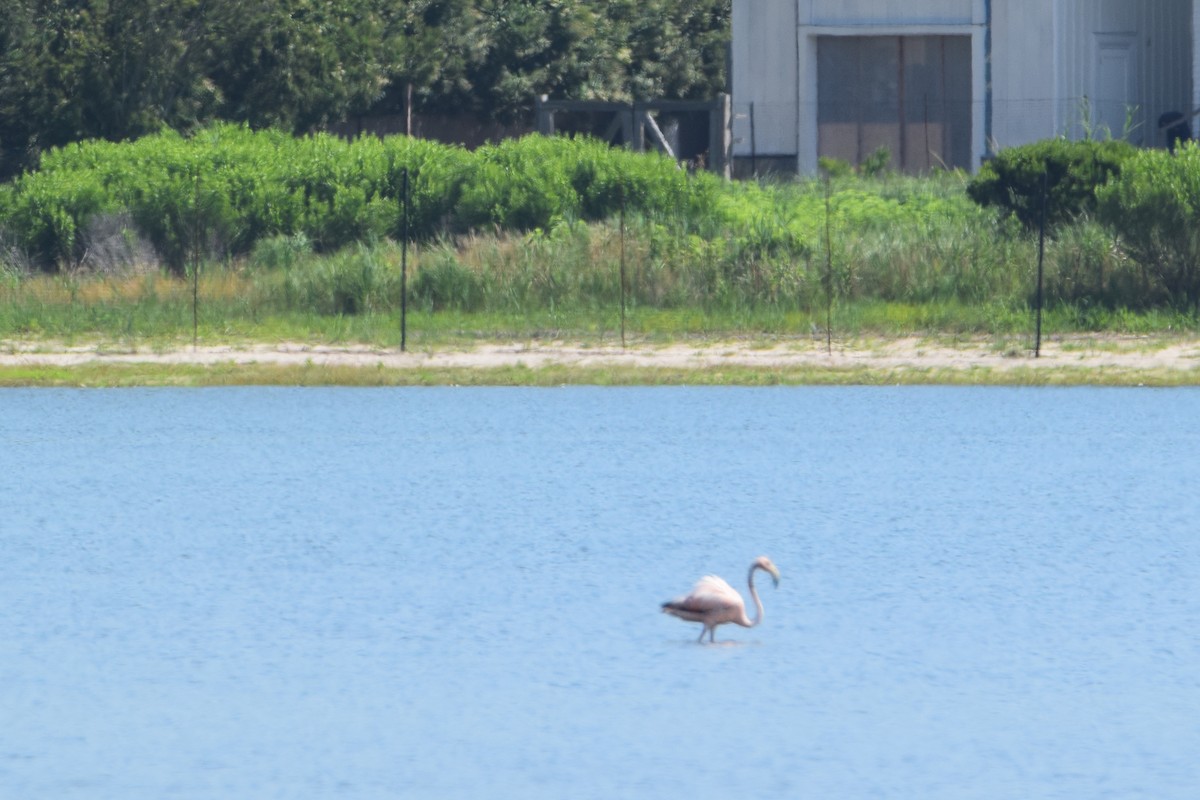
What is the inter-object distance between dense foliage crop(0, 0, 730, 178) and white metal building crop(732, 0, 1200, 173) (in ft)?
24.4

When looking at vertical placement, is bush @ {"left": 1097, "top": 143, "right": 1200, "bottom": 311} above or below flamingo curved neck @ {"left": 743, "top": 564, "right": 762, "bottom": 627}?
above

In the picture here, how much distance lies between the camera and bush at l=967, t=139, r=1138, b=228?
2808 centimetres

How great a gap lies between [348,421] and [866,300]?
29.4 feet

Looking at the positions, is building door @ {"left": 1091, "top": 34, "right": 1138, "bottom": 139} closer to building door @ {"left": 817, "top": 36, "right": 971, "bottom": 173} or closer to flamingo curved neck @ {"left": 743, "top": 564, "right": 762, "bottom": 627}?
building door @ {"left": 817, "top": 36, "right": 971, "bottom": 173}

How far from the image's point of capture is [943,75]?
37406mm

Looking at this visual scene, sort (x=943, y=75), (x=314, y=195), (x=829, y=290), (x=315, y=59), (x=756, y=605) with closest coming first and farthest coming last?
(x=756, y=605), (x=829, y=290), (x=314, y=195), (x=943, y=75), (x=315, y=59)

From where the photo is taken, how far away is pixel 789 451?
17641 millimetres

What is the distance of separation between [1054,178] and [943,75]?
369 inches

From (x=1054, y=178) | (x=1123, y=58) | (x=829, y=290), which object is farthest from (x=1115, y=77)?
(x=829, y=290)

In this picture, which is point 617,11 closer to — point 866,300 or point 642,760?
point 866,300

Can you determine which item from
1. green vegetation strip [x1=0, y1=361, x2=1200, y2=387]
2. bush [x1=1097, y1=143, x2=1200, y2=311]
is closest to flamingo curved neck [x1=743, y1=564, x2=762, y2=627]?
green vegetation strip [x1=0, y1=361, x2=1200, y2=387]

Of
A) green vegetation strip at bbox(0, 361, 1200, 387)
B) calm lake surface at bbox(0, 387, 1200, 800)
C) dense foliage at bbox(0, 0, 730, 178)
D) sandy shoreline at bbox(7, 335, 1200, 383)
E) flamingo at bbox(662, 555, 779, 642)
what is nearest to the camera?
calm lake surface at bbox(0, 387, 1200, 800)

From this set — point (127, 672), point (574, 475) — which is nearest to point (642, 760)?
point (127, 672)

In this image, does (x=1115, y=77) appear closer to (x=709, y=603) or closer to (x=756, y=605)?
(x=756, y=605)
